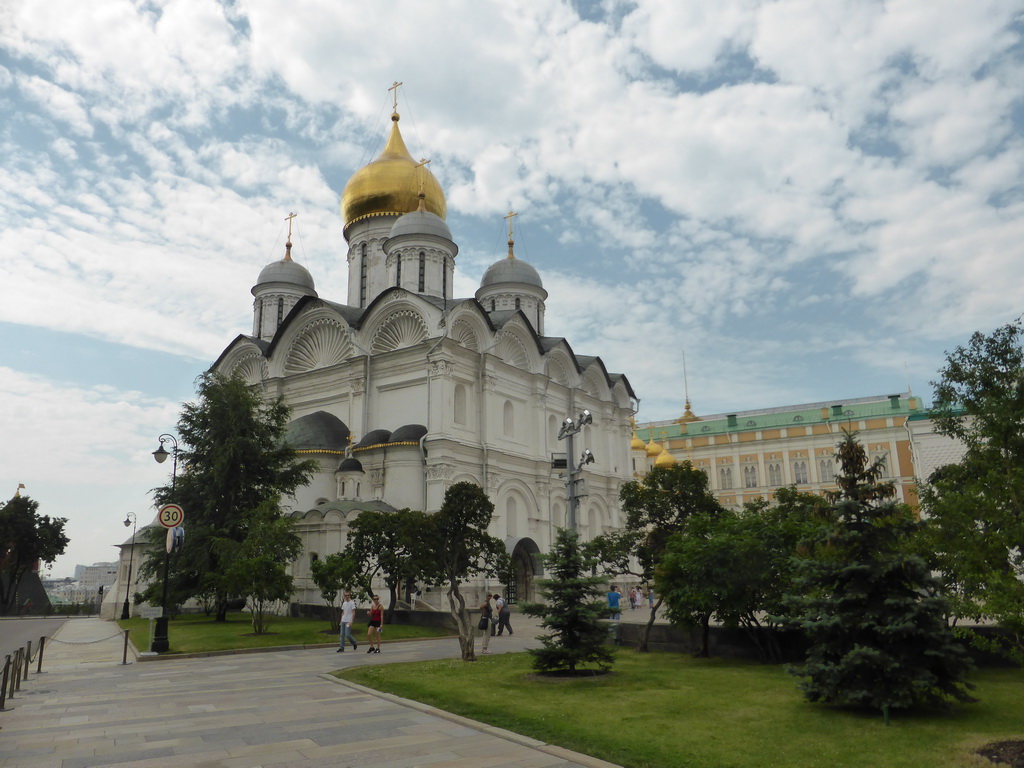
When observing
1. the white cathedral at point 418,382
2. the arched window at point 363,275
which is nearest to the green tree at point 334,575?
the white cathedral at point 418,382

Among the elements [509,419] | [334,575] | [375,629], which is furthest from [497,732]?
[509,419]

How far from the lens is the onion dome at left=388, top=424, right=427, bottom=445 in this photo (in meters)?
32.3

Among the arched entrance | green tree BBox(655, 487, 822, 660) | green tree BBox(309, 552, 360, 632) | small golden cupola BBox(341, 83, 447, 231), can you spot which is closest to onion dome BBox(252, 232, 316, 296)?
small golden cupola BBox(341, 83, 447, 231)

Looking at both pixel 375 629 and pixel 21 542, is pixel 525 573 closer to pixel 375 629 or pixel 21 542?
pixel 375 629

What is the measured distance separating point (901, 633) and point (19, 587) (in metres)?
59.4

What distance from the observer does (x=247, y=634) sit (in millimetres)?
20969

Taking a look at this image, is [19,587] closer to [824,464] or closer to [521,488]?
[521,488]

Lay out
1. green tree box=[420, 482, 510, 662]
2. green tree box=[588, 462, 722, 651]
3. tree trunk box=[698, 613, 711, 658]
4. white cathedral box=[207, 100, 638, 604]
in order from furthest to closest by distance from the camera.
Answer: white cathedral box=[207, 100, 638, 604] → green tree box=[588, 462, 722, 651] → green tree box=[420, 482, 510, 662] → tree trunk box=[698, 613, 711, 658]

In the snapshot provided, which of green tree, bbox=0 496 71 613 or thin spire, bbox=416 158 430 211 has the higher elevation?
thin spire, bbox=416 158 430 211

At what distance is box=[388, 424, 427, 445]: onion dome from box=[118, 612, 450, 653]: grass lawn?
26.9 ft

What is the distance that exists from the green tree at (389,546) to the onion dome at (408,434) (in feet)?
25.0

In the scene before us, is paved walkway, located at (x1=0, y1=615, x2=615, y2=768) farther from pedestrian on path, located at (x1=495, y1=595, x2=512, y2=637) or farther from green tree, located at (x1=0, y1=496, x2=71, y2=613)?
green tree, located at (x1=0, y1=496, x2=71, y2=613)

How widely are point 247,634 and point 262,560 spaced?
2.02 meters

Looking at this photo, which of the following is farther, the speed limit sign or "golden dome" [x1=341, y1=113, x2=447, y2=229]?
"golden dome" [x1=341, y1=113, x2=447, y2=229]
